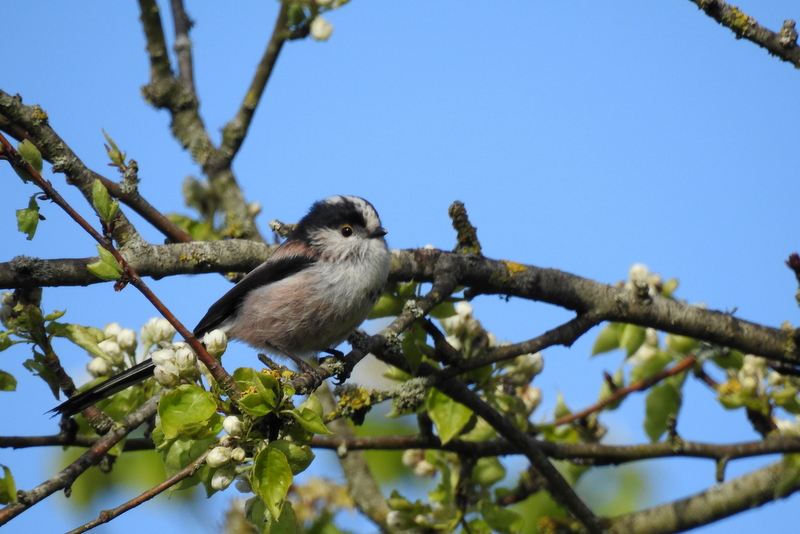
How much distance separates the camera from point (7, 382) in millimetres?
3006

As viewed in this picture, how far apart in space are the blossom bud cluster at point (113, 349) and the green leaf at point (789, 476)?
10.8 ft

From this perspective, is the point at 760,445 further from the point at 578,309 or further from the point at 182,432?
the point at 182,432

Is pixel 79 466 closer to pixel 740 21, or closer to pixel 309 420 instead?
pixel 309 420

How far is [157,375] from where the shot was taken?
2420 millimetres

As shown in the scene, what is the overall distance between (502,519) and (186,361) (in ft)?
6.42

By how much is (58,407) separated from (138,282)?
4.36ft

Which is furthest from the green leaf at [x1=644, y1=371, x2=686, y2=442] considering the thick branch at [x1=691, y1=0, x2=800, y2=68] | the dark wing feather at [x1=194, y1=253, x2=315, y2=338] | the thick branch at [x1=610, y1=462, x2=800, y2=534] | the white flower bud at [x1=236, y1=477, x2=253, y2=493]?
the white flower bud at [x1=236, y1=477, x2=253, y2=493]

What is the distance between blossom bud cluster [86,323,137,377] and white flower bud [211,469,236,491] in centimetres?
126

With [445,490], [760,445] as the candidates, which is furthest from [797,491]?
[445,490]

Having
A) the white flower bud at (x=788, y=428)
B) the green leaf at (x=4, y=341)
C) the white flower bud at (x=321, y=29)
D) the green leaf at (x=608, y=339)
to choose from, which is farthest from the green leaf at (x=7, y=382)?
the white flower bud at (x=788, y=428)

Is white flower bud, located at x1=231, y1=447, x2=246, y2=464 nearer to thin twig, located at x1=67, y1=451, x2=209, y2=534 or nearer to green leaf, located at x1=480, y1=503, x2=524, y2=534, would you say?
thin twig, located at x1=67, y1=451, x2=209, y2=534

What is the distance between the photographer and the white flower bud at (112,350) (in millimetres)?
3434

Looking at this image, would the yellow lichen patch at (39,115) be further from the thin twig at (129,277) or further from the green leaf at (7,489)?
the green leaf at (7,489)

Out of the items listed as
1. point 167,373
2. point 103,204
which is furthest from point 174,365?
point 103,204
